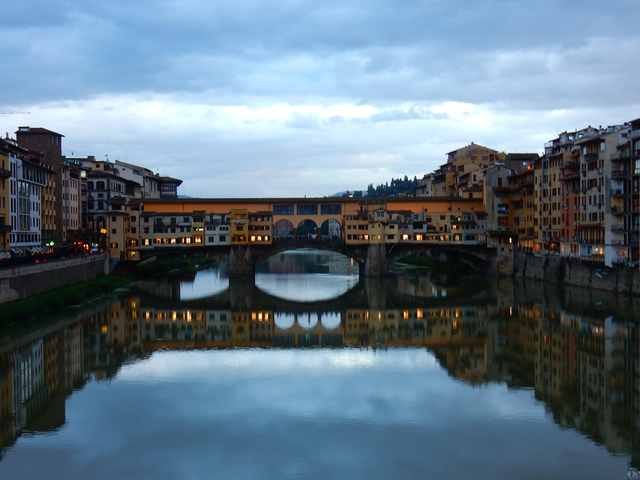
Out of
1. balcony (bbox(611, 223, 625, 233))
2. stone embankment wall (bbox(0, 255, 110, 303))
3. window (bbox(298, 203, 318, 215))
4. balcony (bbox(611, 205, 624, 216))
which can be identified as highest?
window (bbox(298, 203, 318, 215))

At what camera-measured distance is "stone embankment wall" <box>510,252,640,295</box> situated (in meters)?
47.1

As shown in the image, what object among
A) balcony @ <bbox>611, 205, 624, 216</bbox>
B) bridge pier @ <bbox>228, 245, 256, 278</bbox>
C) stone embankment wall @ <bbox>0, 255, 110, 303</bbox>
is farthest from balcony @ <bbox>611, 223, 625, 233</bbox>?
stone embankment wall @ <bbox>0, 255, 110, 303</bbox>

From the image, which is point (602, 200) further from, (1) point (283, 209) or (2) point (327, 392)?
(2) point (327, 392)

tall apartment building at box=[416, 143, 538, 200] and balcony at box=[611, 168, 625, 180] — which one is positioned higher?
tall apartment building at box=[416, 143, 538, 200]

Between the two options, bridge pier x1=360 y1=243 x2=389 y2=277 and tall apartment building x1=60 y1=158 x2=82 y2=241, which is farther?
tall apartment building x1=60 y1=158 x2=82 y2=241

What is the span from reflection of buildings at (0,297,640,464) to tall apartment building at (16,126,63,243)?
59.4ft

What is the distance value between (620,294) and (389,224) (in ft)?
84.9

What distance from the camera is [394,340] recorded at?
37.7 m

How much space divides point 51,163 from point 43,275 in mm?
25808

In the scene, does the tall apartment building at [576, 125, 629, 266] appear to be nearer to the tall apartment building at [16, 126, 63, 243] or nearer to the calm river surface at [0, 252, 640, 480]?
the calm river surface at [0, 252, 640, 480]

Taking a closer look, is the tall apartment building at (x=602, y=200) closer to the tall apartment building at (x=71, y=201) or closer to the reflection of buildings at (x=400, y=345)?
the reflection of buildings at (x=400, y=345)

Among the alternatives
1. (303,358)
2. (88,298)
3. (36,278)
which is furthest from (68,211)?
(303,358)

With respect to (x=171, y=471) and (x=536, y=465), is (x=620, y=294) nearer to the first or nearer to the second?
(x=536, y=465)

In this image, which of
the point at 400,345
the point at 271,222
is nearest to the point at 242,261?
the point at 271,222
